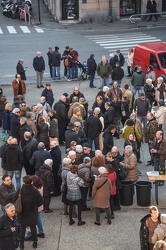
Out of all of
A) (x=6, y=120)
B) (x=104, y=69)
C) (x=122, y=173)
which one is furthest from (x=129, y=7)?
(x=122, y=173)

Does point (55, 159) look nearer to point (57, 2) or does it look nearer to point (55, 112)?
point (55, 112)

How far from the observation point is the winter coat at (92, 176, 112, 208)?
54.0ft

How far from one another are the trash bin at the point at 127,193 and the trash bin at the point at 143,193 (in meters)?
0.18

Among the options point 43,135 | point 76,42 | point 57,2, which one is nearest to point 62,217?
point 43,135

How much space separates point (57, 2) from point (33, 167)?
31998mm

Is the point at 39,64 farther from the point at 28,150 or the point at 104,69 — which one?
the point at 28,150

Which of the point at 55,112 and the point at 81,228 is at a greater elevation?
the point at 55,112

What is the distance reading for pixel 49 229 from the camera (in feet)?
55.2

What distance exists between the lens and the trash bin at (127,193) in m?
17.8

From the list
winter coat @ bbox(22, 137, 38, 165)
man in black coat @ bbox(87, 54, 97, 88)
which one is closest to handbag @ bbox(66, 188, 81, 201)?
winter coat @ bbox(22, 137, 38, 165)

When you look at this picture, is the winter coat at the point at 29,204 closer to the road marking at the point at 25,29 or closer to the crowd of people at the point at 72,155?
the crowd of people at the point at 72,155

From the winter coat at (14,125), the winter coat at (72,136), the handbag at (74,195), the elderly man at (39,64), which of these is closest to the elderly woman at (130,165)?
the handbag at (74,195)

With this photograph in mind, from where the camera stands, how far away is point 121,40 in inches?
1700

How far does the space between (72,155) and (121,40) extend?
26374 mm
